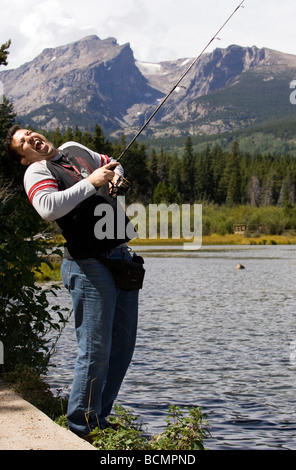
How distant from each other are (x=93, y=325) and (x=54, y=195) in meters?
0.88

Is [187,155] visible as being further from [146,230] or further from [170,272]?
[170,272]

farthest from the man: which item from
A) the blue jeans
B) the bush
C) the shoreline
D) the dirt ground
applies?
the shoreline

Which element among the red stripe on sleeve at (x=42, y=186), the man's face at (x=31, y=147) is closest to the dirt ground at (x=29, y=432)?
the red stripe on sleeve at (x=42, y=186)

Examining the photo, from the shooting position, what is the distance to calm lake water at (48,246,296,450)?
693 cm

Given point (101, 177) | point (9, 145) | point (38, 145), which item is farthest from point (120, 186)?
point (9, 145)

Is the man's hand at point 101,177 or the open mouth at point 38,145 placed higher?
the open mouth at point 38,145

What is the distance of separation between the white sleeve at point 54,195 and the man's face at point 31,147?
0.80 ft

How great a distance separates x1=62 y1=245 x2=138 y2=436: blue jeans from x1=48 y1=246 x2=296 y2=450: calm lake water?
189cm

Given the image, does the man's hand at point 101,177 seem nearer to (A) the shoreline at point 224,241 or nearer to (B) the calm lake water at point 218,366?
(B) the calm lake water at point 218,366

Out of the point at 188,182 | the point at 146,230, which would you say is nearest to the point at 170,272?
the point at 146,230

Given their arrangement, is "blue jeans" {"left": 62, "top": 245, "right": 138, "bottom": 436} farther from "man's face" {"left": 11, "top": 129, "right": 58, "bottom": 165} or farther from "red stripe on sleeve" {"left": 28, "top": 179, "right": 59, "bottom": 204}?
"man's face" {"left": 11, "top": 129, "right": 58, "bottom": 165}

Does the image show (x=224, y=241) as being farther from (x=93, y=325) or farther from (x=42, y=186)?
(x=42, y=186)

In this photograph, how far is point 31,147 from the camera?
14.7 feet

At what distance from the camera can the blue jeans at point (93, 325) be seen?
4.40m
